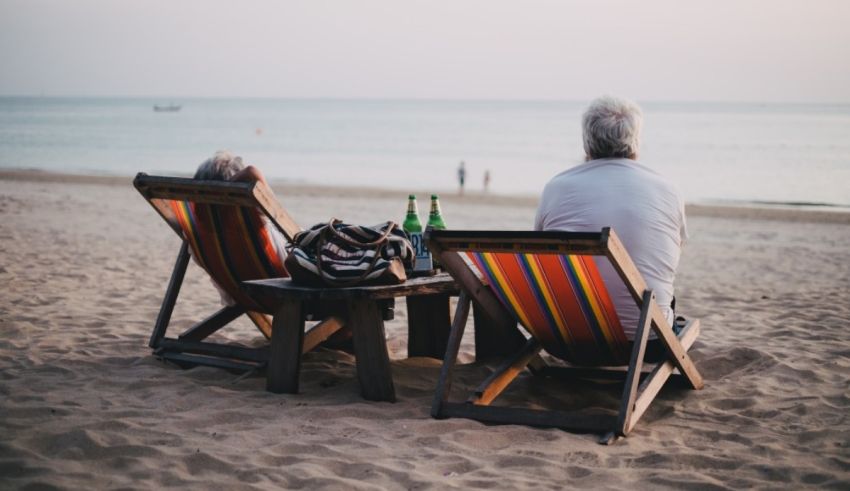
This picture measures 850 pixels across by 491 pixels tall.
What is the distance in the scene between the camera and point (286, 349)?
12.6ft

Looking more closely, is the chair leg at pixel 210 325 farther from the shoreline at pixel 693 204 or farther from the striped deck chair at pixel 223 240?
the shoreline at pixel 693 204

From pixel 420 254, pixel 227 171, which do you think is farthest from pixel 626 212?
pixel 227 171

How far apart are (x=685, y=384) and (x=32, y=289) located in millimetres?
4572

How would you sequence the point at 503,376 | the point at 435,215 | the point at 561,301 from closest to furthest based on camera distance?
the point at 561,301
the point at 503,376
the point at 435,215

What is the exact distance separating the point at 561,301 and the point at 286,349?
1.24 meters

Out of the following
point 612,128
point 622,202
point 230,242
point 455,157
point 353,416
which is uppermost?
point 612,128

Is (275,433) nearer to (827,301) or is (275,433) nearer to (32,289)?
(32,289)

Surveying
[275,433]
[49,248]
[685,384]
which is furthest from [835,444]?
[49,248]

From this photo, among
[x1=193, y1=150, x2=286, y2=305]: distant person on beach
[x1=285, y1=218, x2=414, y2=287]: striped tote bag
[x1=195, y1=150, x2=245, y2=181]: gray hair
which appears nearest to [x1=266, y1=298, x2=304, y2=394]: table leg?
[x1=285, y1=218, x2=414, y2=287]: striped tote bag

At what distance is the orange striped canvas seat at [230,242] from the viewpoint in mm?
3953

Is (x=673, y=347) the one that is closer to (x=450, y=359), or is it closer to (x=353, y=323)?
(x=450, y=359)

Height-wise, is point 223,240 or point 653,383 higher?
point 223,240

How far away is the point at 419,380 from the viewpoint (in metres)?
4.17

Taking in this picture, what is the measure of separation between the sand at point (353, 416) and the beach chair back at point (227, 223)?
52 centimetres
